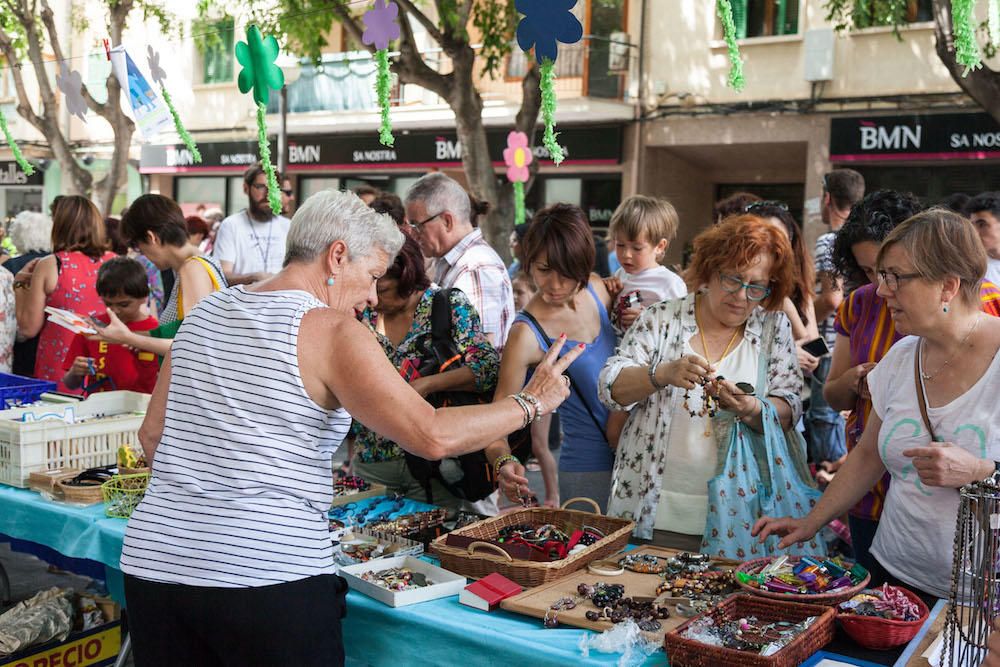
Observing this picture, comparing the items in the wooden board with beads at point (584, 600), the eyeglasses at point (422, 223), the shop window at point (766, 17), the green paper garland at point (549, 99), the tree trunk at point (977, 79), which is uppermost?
the shop window at point (766, 17)

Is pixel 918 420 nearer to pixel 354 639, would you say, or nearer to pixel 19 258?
pixel 354 639

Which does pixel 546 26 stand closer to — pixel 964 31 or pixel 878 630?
pixel 964 31

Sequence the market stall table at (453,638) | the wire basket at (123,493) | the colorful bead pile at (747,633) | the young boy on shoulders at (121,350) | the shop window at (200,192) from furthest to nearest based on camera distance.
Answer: the shop window at (200,192)
the young boy on shoulders at (121,350)
the wire basket at (123,493)
the market stall table at (453,638)
the colorful bead pile at (747,633)

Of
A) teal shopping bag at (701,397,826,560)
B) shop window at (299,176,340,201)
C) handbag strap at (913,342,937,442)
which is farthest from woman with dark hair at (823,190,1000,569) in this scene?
shop window at (299,176,340,201)

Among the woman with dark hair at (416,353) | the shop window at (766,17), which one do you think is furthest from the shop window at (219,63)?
the woman with dark hair at (416,353)

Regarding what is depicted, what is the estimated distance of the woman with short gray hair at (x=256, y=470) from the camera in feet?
6.39

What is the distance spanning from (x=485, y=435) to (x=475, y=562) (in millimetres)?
428

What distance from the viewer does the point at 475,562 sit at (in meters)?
2.39

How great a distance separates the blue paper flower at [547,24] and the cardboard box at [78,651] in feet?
7.71

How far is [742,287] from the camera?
2787 millimetres

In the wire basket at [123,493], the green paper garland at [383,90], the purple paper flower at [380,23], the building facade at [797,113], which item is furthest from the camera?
the building facade at [797,113]

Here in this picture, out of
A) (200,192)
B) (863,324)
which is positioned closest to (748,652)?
(863,324)

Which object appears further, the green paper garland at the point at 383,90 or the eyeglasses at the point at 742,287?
the green paper garland at the point at 383,90

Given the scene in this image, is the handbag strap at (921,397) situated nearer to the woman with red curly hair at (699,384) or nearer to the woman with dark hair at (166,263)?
the woman with red curly hair at (699,384)
